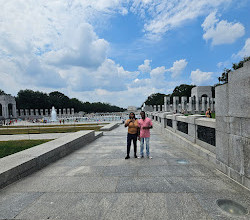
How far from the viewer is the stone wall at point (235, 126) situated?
3422 millimetres

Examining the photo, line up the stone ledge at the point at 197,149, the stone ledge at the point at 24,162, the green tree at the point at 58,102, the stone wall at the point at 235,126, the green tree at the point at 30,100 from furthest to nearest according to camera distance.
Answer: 1. the green tree at the point at 58,102
2. the green tree at the point at 30,100
3. the stone ledge at the point at 197,149
4. the stone ledge at the point at 24,162
5. the stone wall at the point at 235,126

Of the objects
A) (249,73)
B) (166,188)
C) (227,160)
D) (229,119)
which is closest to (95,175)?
(166,188)

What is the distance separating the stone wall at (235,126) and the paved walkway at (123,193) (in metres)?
0.35

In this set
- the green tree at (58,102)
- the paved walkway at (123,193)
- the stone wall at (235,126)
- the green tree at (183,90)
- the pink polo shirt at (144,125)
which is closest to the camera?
the paved walkway at (123,193)

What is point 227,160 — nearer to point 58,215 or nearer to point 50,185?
point 58,215

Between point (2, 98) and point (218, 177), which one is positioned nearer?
point (218, 177)

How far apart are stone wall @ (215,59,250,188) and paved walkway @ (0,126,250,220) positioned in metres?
0.35

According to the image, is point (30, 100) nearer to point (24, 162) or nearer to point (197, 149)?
point (24, 162)

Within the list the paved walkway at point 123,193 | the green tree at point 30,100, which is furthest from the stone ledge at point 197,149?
the green tree at point 30,100

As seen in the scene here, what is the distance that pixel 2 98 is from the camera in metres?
59.2

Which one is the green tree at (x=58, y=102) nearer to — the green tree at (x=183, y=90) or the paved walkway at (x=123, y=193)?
the green tree at (x=183, y=90)

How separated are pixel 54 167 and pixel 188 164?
4.66 metres

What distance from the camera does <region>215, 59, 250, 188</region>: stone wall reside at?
3422 millimetres

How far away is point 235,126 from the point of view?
379 centimetres
